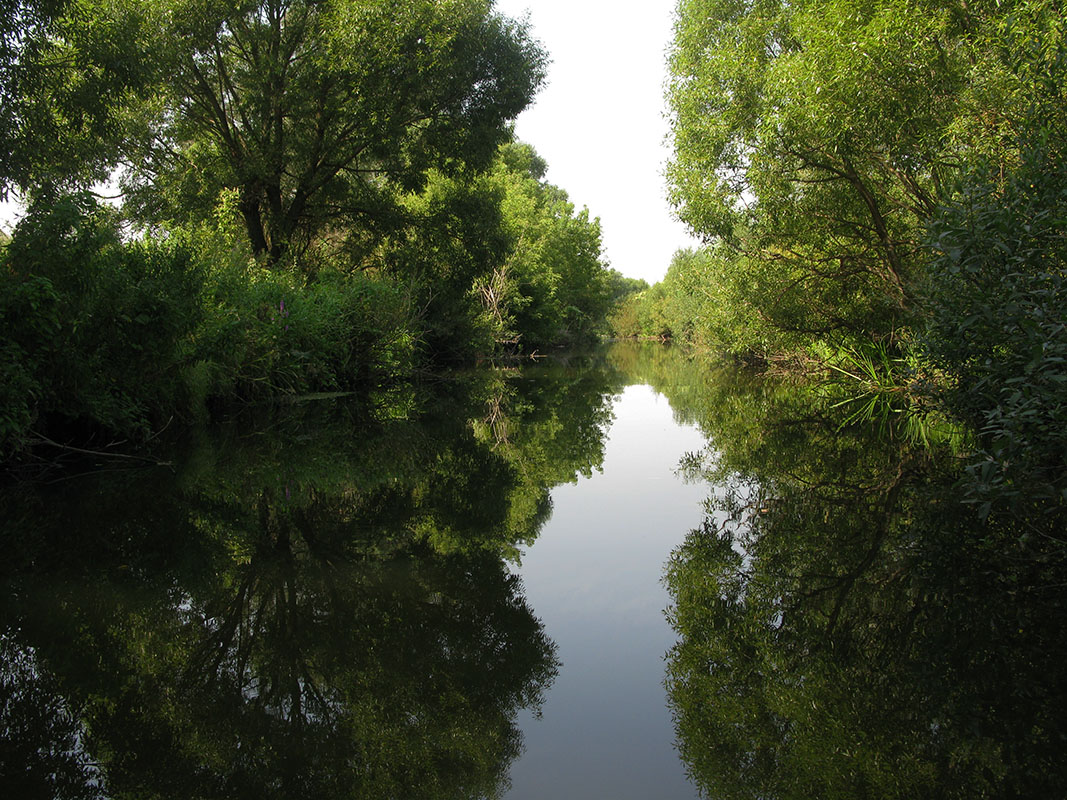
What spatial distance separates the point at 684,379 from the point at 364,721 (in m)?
24.0

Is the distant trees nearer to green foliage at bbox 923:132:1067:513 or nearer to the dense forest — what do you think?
the dense forest

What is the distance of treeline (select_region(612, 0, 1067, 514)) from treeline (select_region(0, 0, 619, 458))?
257 inches

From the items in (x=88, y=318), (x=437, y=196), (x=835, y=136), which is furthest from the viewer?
(x=437, y=196)

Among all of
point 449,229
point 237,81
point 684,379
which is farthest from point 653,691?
point 684,379

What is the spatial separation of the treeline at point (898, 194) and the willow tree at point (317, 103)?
222 inches

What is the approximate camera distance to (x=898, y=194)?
39.9 ft

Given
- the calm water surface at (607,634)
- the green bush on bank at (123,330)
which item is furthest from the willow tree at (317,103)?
the calm water surface at (607,634)

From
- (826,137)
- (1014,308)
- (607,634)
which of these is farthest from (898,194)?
(607,634)

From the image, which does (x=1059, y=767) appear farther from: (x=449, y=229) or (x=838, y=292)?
(x=449, y=229)

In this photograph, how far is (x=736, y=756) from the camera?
282 centimetres

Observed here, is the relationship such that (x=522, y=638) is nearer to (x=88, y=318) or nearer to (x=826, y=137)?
(x=88, y=318)

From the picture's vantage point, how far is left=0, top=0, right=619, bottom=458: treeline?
7.69m

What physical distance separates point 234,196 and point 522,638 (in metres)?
15.2

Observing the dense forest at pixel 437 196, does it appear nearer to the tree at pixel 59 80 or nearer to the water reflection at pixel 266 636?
the tree at pixel 59 80
